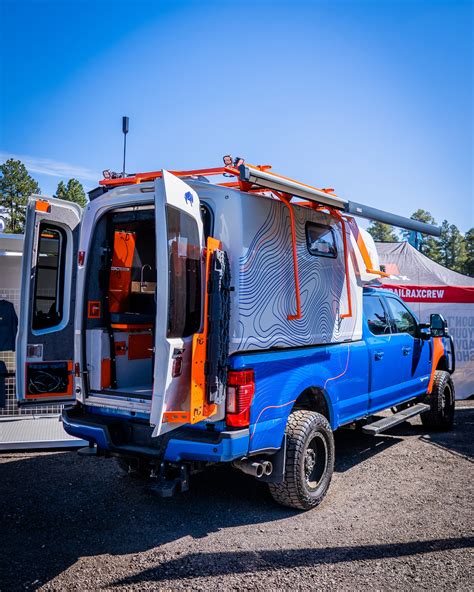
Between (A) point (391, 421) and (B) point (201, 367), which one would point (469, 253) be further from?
(B) point (201, 367)

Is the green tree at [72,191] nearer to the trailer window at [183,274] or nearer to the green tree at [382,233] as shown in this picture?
the trailer window at [183,274]

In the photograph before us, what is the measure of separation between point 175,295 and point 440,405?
208 inches

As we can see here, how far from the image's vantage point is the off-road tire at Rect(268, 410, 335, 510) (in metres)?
4.34

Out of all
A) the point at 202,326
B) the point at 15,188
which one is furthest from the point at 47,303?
the point at 15,188

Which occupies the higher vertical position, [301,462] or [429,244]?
[429,244]

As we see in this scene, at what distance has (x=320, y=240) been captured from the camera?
513 cm

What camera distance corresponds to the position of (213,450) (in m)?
3.79

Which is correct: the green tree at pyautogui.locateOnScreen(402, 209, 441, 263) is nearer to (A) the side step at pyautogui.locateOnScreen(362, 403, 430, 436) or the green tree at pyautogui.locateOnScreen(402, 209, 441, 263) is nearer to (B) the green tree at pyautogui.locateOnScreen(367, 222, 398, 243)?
(B) the green tree at pyautogui.locateOnScreen(367, 222, 398, 243)

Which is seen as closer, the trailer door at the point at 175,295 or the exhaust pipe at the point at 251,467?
the trailer door at the point at 175,295

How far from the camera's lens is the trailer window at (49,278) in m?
4.77

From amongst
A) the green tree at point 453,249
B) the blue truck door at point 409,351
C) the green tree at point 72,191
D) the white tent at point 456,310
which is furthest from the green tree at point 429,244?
the blue truck door at point 409,351

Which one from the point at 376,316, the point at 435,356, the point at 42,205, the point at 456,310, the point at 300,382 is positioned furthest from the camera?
the point at 456,310

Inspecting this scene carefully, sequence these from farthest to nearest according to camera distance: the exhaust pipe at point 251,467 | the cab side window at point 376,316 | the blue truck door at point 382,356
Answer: the cab side window at point 376,316, the blue truck door at point 382,356, the exhaust pipe at point 251,467

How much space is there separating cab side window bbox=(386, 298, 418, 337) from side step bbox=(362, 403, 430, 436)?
0.98 meters
